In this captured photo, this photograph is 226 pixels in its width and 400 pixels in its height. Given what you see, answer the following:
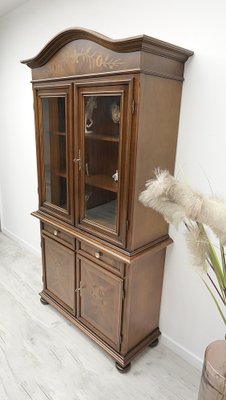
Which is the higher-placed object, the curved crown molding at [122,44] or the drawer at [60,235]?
the curved crown molding at [122,44]

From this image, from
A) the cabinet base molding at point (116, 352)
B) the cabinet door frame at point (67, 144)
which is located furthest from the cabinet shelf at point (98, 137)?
the cabinet base molding at point (116, 352)

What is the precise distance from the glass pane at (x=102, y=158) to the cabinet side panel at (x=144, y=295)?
0.31 meters

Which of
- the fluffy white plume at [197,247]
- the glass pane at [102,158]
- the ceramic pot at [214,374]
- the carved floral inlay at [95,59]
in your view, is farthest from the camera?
the glass pane at [102,158]

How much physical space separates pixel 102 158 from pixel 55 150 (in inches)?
15.4

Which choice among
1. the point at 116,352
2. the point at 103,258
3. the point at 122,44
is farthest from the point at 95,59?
the point at 116,352

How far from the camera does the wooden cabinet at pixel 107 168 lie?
127 cm

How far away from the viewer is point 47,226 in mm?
1974

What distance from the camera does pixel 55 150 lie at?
1789mm

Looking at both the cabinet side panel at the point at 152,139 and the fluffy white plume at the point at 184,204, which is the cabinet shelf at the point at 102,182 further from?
the fluffy white plume at the point at 184,204

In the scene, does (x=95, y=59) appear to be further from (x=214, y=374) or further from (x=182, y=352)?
(x=182, y=352)

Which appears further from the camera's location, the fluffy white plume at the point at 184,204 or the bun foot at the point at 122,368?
the bun foot at the point at 122,368

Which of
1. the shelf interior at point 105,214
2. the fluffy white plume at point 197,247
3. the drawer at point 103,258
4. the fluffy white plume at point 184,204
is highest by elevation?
the fluffy white plume at point 184,204

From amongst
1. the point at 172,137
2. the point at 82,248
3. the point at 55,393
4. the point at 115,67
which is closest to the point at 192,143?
the point at 172,137

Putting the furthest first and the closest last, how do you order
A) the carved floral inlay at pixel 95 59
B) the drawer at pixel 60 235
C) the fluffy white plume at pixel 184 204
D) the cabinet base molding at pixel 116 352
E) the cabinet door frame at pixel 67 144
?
the drawer at pixel 60 235 → the cabinet base molding at pixel 116 352 → the cabinet door frame at pixel 67 144 → the carved floral inlay at pixel 95 59 → the fluffy white plume at pixel 184 204
